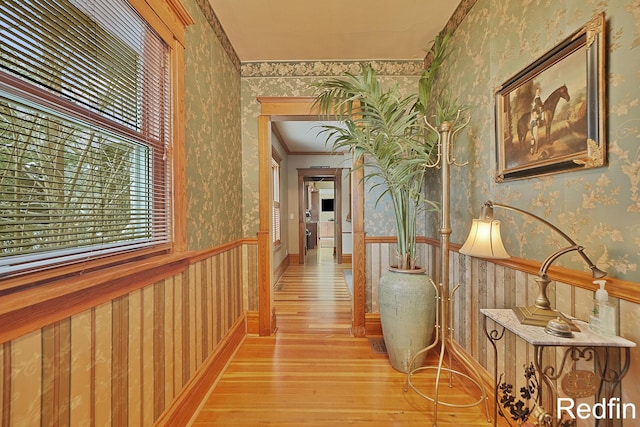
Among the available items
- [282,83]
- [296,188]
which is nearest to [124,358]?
[282,83]

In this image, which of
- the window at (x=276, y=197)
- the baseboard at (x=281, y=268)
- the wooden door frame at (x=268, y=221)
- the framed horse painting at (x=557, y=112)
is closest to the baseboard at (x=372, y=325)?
the wooden door frame at (x=268, y=221)

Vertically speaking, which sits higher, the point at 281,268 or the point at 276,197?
the point at 276,197

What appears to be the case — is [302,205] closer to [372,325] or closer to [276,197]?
[276,197]

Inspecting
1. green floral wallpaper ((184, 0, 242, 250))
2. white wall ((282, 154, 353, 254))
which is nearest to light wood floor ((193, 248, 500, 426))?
green floral wallpaper ((184, 0, 242, 250))

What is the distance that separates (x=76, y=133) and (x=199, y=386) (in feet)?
5.07

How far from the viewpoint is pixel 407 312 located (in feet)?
6.26

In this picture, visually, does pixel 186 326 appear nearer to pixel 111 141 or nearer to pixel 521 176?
pixel 111 141

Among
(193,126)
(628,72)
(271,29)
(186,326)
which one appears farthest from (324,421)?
(271,29)

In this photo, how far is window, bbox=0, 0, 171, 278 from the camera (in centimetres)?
73

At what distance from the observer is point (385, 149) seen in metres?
1.94

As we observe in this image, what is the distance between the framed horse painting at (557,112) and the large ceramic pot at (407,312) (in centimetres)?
86

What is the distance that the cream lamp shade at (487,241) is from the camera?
125 centimetres

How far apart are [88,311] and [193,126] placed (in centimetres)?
116

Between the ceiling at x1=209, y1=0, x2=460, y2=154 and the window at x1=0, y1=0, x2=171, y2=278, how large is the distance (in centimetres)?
97
